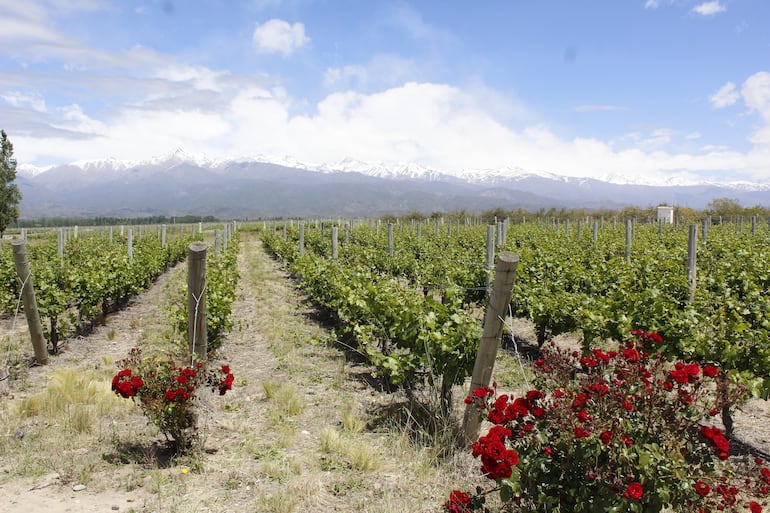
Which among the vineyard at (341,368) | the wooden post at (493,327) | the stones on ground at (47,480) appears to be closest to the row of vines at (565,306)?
the vineyard at (341,368)

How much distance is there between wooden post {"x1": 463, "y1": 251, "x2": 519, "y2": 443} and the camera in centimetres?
379

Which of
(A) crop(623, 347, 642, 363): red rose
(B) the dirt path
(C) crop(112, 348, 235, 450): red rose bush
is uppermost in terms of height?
(A) crop(623, 347, 642, 363): red rose

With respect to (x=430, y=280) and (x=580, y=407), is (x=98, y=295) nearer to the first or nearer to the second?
(x=430, y=280)

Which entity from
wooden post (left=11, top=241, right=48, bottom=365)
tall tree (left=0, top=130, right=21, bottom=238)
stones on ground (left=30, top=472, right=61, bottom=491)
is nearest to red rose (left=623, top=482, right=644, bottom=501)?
stones on ground (left=30, top=472, right=61, bottom=491)

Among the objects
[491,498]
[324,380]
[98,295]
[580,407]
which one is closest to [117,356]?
[98,295]

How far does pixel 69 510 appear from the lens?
3348mm

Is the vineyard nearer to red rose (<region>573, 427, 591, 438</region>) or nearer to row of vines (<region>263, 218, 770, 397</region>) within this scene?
row of vines (<region>263, 218, 770, 397</region>)

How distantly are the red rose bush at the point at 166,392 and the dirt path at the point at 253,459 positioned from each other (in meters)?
0.23

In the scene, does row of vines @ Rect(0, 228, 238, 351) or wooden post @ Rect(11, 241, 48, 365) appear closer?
wooden post @ Rect(11, 241, 48, 365)

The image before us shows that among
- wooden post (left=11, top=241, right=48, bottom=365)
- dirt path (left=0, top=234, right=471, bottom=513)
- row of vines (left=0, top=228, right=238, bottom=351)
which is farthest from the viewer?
row of vines (left=0, top=228, right=238, bottom=351)

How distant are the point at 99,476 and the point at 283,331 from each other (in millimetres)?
5139

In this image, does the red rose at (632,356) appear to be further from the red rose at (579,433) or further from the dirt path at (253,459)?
the dirt path at (253,459)

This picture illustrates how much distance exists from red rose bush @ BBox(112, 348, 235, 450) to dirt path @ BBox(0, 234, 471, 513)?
226 millimetres

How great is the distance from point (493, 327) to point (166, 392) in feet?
8.28
